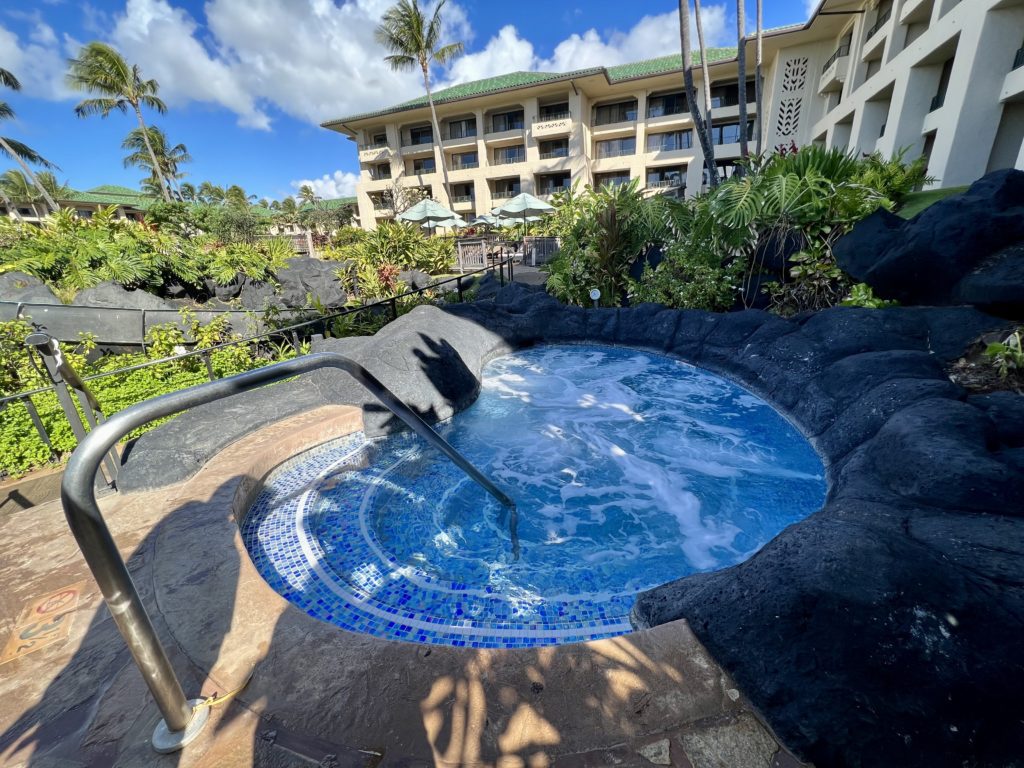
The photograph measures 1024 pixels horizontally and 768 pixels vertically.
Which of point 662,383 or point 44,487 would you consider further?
point 662,383

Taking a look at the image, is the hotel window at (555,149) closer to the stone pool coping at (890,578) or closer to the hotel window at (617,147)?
the hotel window at (617,147)

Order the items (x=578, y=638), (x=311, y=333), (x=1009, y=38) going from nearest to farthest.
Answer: (x=578, y=638) → (x=311, y=333) → (x=1009, y=38)

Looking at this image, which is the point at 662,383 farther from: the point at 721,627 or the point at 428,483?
the point at 721,627

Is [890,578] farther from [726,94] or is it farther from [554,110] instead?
[554,110]

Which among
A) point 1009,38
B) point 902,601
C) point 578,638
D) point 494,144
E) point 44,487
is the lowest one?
point 578,638

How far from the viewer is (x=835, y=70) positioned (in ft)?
64.9

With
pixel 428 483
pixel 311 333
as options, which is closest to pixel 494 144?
pixel 311 333

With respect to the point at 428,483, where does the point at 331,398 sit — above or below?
above

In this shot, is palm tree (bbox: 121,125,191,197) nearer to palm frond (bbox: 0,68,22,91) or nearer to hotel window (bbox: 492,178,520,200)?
palm frond (bbox: 0,68,22,91)

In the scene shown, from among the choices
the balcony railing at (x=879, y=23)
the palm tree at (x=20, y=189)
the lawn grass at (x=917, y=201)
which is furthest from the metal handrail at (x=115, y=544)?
the palm tree at (x=20, y=189)

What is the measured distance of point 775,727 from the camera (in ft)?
4.78

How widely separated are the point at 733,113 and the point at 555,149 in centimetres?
1099

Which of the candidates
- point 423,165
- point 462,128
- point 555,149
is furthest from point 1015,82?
point 423,165

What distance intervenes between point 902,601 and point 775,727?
72cm
